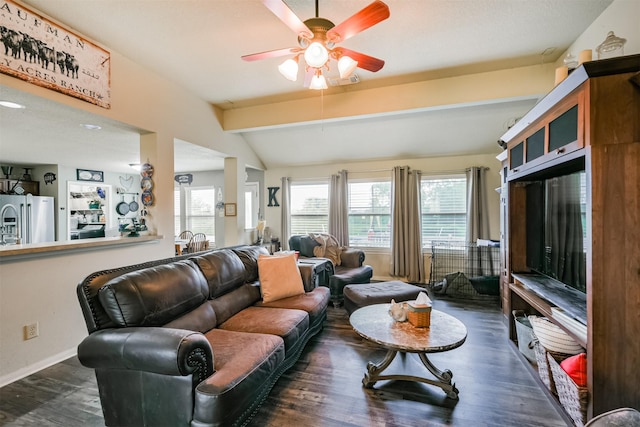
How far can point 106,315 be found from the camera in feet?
5.25

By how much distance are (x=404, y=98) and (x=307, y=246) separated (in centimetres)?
263

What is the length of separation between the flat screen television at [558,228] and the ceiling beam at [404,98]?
3.93 ft

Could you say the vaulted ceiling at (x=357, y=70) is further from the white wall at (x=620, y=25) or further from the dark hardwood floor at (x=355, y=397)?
the dark hardwood floor at (x=355, y=397)

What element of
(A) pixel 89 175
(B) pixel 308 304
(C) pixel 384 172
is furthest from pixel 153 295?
(A) pixel 89 175

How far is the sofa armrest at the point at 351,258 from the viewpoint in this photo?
4.44 metres

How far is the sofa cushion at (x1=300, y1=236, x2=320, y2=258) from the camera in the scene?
4625mm

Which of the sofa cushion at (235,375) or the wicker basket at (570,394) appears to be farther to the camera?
the wicker basket at (570,394)

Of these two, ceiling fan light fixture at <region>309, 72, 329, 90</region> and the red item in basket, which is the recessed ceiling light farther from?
the red item in basket

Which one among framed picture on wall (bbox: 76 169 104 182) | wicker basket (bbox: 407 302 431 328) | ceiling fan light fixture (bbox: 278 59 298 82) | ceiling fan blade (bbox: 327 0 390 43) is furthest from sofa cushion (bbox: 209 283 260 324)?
framed picture on wall (bbox: 76 169 104 182)

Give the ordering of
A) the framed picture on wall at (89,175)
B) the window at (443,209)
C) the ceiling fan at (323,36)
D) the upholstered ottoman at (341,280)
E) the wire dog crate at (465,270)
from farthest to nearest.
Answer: the framed picture on wall at (89,175)
the window at (443,209)
the wire dog crate at (465,270)
the upholstered ottoman at (341,280)
the ceiling fan at (323,36)

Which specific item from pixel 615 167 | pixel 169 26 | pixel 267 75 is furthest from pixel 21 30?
pixel 615 167

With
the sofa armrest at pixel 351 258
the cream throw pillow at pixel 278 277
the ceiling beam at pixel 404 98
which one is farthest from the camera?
the sofa armrest at pixel 351 258

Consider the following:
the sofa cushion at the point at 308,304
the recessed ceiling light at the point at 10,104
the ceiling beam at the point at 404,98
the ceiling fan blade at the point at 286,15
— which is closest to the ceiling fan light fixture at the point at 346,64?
the ceiling fan blade at the point at 286,15

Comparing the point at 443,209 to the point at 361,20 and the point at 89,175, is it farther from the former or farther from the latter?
the point at 89,175
